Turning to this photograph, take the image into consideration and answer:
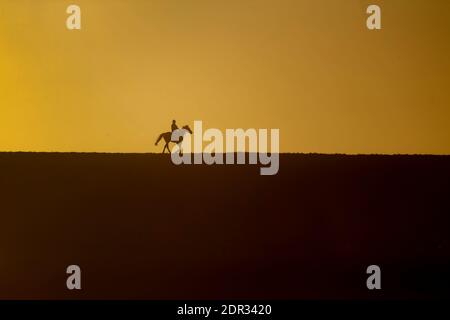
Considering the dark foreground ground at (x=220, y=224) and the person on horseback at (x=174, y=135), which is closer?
the dark foreground ground at (x=220, y=224)

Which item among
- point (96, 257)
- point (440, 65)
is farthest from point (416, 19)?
point (96, 257)

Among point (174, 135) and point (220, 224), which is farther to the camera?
point (174, 135)

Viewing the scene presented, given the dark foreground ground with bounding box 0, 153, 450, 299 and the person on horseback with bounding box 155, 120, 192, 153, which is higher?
the person on horseback with bounding box 155, 120, 192, 153

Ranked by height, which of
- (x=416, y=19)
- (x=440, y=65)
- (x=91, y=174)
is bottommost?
(x=91, y=174)

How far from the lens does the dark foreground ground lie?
2.12 m

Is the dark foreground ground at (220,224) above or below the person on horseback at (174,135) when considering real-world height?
below

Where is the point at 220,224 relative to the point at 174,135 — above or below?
below

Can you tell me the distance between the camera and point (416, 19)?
2311 mm

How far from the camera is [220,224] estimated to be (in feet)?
7.16

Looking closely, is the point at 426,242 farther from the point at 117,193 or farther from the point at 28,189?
the point at 28,189

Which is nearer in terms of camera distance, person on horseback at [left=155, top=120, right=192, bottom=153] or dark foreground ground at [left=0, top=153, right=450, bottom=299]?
dark foreground ground at [left=0, top=153, right=450, bottom=299]

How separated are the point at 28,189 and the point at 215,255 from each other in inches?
37.2

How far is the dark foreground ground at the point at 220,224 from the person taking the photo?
2.12 meters
